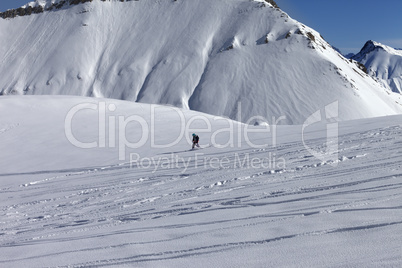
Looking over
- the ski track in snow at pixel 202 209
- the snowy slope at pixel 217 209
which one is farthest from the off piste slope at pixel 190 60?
the ski track in snow at pixel 202 209

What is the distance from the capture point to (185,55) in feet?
247

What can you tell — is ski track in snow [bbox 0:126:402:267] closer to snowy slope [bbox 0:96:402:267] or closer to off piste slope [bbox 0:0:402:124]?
snowy slope [bbox 0:96:402:267]

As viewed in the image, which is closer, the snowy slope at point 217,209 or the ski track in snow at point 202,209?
the snowy slope at point 217,209

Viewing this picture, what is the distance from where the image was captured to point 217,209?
19.8 ft

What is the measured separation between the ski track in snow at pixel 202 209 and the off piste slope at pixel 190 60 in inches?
1755

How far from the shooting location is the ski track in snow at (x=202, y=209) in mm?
4332

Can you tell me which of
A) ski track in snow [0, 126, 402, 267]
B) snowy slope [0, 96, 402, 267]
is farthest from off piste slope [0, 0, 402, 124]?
ski track in snow [0, 126, 402, 267]

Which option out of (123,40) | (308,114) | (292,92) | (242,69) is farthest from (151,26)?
(308,114)

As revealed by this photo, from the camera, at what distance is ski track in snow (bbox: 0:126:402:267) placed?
433 centimetres

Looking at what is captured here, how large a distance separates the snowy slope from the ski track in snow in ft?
0.09

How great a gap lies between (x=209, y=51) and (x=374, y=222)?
2920 inches

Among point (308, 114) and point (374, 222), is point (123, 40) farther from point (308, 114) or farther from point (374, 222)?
point (374, 222)

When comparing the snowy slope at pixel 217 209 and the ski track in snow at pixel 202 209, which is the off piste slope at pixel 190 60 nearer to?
the snowy slope at pixel 217 209

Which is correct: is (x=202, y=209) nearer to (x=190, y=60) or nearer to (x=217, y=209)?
(x=217, y=209)
